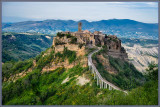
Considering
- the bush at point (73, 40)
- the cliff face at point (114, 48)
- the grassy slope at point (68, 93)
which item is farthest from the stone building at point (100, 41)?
the grassy slope at point (68, 93)

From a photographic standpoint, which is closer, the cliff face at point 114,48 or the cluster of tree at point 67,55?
the cluster of tree at point 67,55

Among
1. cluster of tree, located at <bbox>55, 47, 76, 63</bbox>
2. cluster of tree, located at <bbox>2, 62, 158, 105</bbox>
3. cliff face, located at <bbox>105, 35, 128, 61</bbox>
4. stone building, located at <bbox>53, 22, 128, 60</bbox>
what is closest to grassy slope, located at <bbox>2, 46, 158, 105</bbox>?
cluster of tree, located at <bbox>2, 62, 158, 105</bbox>

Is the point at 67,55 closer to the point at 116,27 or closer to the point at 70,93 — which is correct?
the point at 70,93

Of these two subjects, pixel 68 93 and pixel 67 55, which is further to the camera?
pixel 67 55

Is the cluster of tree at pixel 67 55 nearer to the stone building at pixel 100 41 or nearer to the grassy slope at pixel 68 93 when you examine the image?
the grassy slope at pixel 68 93

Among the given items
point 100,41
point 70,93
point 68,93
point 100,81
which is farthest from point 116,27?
point 70,93

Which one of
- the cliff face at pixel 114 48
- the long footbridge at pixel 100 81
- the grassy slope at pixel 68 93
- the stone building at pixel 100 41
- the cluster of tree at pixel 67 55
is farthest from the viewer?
the cliff face at pixel 114 48

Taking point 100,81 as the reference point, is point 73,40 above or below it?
above

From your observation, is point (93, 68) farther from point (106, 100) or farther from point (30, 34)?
point (30, 34)

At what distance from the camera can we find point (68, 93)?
18.1 m

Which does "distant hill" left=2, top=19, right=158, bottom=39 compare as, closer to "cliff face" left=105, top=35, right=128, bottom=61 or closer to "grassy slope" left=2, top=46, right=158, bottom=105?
"cliff face" left=105, top=35, right=128, bottom=61

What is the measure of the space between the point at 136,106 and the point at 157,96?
2033 millimetres

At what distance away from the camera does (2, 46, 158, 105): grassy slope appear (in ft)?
42.3

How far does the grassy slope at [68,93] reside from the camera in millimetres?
12906
